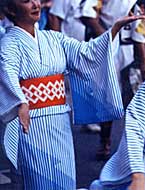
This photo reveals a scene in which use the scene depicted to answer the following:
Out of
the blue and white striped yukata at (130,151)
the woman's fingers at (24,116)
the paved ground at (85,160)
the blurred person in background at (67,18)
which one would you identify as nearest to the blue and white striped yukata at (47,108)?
the woman's fingers at (24,116)

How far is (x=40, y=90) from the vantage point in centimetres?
439

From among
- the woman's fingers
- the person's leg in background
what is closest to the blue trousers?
the woman's fingers

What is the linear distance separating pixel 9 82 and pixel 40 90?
0.83 ft

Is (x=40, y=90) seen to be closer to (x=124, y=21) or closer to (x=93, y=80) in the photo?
(x=93, y=80)

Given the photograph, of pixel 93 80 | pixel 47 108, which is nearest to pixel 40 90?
pixel 47 108

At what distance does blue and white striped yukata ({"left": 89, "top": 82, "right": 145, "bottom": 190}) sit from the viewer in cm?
314

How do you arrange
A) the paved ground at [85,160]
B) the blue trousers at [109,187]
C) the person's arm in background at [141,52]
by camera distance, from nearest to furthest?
the blue trousers at [109,187], the paved ground at [85,160], the person's arm in background at [141,52]

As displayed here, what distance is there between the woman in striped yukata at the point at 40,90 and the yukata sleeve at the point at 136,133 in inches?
43.5

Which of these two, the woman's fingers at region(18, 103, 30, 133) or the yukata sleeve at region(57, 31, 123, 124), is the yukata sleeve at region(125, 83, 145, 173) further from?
the yukata sleeve at region(57, 31, 123, 124)

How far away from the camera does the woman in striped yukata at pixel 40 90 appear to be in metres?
4.36

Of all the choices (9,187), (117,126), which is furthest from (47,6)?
(9,187)

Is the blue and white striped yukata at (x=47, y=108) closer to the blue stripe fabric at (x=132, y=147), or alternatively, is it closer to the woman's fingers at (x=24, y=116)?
the woman's fingers at (x=24, y=116)

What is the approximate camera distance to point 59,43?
14.8ft

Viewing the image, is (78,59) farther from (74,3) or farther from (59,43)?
(74,3)
